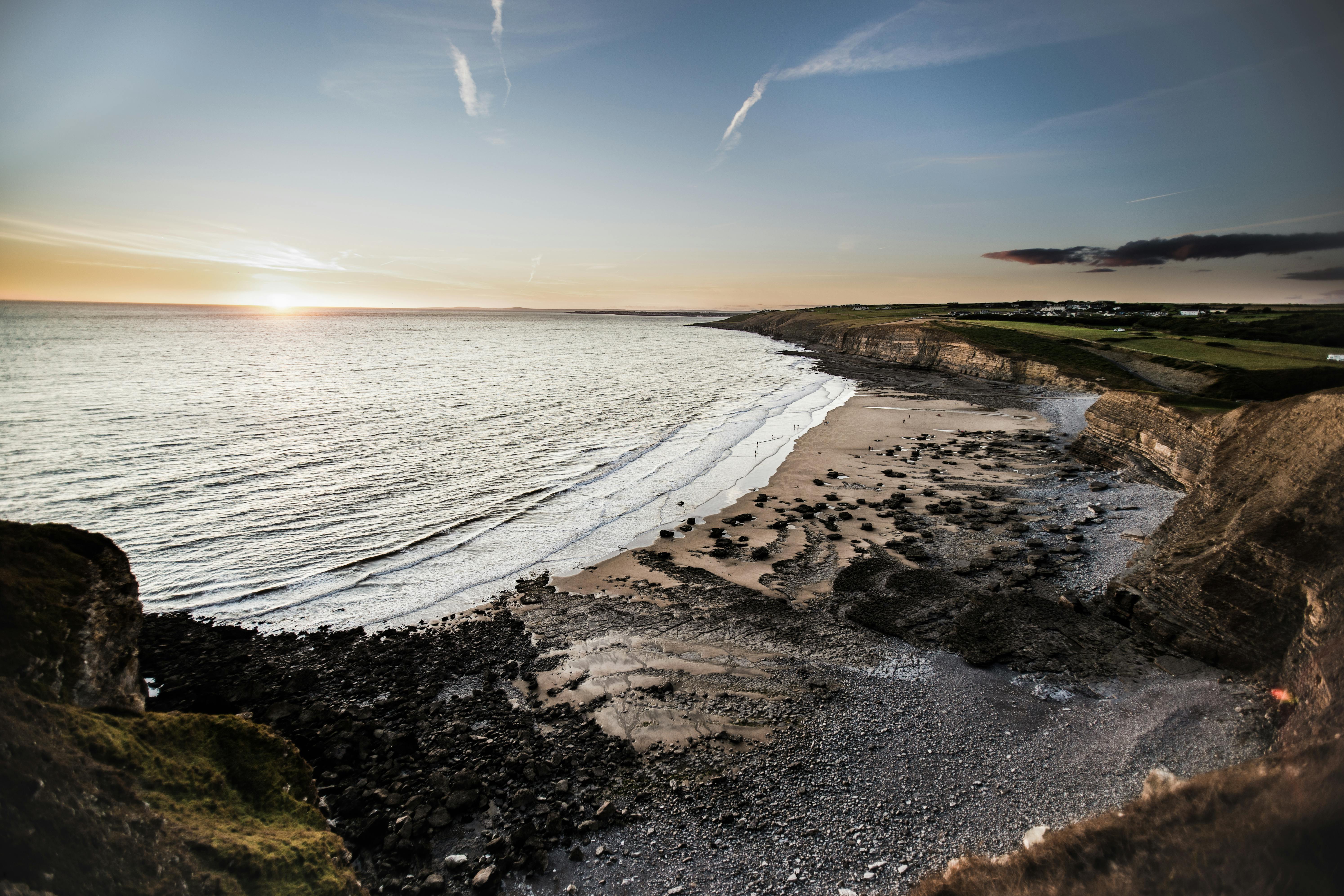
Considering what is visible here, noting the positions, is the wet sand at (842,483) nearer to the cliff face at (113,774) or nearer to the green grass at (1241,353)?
the cliff face at (113,774)

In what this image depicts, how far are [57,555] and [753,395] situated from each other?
46284mm

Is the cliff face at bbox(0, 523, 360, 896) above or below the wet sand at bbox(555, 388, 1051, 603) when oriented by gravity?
above

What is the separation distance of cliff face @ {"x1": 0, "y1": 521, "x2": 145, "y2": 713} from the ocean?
226 inches

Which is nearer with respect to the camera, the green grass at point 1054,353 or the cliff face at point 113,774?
the cliff face at point 113,774

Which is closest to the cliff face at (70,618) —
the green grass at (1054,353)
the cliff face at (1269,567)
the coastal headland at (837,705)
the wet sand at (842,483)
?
the coastal headland at (837,705)

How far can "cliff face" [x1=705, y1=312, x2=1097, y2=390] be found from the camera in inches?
1972

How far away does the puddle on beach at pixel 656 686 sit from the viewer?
8703mm

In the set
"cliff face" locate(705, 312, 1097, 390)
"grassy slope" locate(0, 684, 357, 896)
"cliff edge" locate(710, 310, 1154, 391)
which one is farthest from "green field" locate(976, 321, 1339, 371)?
"grassy slope" locate(0, 684, 357, 896)

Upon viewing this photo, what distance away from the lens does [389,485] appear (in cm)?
2214

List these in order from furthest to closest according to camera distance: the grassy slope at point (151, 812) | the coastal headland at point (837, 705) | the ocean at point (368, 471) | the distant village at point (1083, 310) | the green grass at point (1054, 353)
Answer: the distant village at point (1083, 310), the green grass at point (1054, 353), the ocean at point (368, 471), the coastal headland at point (837, 705), the grassy slope at point (151, 812)

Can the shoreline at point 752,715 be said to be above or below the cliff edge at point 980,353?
below

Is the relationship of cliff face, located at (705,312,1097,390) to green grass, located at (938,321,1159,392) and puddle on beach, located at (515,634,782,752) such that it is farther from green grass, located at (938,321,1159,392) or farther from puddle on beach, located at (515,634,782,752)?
puddle on beach, located at (515,634,782,752)

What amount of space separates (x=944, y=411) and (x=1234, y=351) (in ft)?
55.3

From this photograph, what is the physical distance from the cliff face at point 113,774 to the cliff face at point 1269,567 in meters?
11.7
